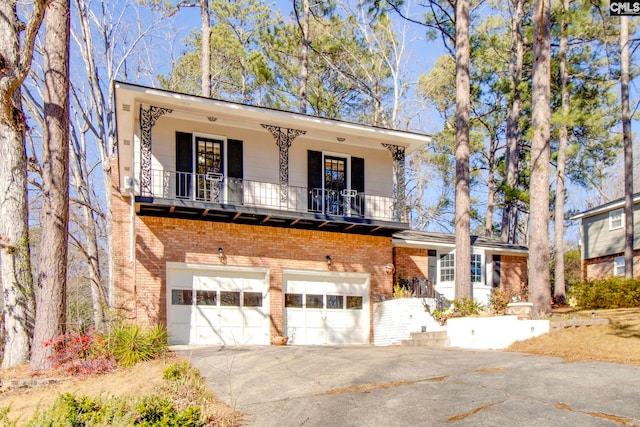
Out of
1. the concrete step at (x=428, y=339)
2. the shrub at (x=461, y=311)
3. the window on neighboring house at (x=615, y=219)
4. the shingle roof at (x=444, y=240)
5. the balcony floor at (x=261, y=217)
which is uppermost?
the window on neighboring house at (x=615, y=219)

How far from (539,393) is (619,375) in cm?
201

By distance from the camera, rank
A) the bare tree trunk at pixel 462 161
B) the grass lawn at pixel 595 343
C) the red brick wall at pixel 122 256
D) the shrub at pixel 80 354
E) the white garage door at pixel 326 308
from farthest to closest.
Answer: the bare tree trunk at pixel 462 161
the white garage door at pixel 326 308
the red brick wall at pixel 122 256
the grass lawn at pixel 595 343
the shrub at pixel 80 354

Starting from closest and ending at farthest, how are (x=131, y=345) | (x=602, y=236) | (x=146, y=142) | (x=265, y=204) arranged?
(x=131, y=345), (x=146, y=142), (x=265, y=204), (x=602, y=236)

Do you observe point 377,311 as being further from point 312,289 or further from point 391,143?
point 391,143

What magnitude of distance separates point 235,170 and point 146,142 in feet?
8.89

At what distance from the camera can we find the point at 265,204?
54.7 ft

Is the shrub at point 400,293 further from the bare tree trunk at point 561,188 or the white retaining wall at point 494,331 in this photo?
the bare tree trunk at point 561,188

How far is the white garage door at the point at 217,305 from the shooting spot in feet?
49.9

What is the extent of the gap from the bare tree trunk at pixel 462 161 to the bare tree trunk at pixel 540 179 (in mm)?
1962

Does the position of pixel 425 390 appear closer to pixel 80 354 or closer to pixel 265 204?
pixel 80 354

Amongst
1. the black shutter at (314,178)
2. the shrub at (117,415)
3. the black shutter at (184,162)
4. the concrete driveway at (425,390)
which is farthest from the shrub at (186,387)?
the black shutter at (314,178)

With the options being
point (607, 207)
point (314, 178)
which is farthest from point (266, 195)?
point (607, 207)

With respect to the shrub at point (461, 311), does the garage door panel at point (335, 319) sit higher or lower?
lower

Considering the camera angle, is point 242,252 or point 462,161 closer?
point 242,252
